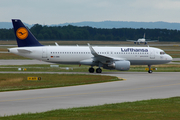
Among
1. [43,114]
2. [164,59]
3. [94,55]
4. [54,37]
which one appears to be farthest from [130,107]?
[54,37]

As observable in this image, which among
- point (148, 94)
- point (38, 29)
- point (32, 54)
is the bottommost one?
point (148, 94)

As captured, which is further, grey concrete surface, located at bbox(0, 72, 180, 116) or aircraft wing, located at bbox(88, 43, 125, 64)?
aircraft wing, located at bbox(88, 43, 125, 64)

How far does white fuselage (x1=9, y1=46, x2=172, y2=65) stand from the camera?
3956cm

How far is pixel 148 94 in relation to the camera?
21.5 m

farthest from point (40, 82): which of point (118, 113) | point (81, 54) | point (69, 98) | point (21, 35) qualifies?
point (118, 113)

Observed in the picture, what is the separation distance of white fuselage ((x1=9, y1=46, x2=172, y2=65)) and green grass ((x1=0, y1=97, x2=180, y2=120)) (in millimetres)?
23976

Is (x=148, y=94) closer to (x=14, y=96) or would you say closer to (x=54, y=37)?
(x=14, y=96)

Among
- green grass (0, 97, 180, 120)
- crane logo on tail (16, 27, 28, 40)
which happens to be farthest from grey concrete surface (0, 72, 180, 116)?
crane logo on tail (16, 27, 28, 40)

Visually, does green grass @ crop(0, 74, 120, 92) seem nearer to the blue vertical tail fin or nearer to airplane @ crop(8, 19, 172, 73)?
airplane @ crop(8, 19, 172, 73)

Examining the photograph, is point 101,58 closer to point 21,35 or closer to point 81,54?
point 81,54

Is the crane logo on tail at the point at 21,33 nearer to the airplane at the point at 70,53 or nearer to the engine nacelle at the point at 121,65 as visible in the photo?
the airplane at the point at 70,53

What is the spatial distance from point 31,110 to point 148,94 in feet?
31.4

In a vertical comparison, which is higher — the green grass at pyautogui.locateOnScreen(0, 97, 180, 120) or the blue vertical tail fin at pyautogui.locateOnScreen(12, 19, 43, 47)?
the blue vertical tail fin at pyautogui.locateOnScreen(12, 19, 43, 47)

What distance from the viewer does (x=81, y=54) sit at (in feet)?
132
